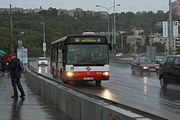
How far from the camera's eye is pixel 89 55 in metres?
A: 25.8

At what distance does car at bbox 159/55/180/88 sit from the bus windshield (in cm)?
324

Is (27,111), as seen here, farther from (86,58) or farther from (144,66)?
(144,66)

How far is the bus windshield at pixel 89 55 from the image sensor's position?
84.3ft

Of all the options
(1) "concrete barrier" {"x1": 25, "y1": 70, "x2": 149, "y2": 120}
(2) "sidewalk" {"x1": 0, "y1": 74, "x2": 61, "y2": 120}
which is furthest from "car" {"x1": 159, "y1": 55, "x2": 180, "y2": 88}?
(2) "sidewalk" {"x1": 0, "y1": 74, "x2": 61, "y2": 120}

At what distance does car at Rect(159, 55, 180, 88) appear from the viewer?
22.3 meters

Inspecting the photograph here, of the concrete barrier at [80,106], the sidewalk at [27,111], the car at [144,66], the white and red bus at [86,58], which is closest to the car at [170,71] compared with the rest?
the white and red bus at [86,58]

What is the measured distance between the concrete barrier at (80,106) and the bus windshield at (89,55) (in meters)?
7.69

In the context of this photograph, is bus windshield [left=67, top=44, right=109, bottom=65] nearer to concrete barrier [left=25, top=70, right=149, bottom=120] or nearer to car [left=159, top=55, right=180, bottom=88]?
car [left=159, top=55, right=180, bottom=88]

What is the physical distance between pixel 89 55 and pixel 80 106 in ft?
49.3

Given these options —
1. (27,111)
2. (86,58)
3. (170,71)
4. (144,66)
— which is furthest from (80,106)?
(144,66)

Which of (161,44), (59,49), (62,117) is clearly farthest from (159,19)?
(62,117)

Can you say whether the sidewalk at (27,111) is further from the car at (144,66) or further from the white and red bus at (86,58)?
the car at (144,66)

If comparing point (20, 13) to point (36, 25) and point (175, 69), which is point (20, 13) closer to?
point (36, 25)

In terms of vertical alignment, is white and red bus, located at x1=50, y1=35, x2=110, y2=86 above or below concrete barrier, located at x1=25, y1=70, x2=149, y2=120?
above
